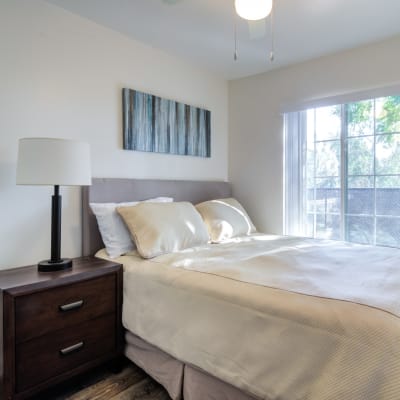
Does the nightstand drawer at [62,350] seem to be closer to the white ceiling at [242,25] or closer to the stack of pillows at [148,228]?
the stack of pillows at [148,228]

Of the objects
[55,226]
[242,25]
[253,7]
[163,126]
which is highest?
[242,25]

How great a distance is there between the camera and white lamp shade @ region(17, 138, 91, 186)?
1.64 metres

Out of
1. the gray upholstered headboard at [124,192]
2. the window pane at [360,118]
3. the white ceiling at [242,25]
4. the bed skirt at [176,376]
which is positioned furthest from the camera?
the window pane at [360,118]

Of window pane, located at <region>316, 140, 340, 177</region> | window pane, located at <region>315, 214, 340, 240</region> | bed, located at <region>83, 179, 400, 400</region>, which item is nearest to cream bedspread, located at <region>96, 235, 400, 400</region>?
bed, located at <region>83, 179, 400, 400</region>

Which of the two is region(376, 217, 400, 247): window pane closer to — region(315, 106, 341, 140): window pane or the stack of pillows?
region(315, 106, 341, 140): window pane

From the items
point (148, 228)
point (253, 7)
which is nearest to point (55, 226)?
point (148, 228)

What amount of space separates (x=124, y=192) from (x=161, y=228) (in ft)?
1.82

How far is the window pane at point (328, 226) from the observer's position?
113 inches

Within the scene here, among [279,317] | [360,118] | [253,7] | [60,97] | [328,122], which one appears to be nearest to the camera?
[279,317]

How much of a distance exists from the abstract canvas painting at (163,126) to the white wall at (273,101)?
1.46 ft

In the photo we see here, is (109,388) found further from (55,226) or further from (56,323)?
(55,226)

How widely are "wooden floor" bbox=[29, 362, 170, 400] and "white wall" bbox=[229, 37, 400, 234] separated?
1.96 m

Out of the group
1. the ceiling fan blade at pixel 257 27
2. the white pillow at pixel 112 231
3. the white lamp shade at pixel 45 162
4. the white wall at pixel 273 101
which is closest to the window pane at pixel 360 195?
the white wall at pixel 273 101

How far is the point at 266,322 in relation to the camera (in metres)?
1.24
